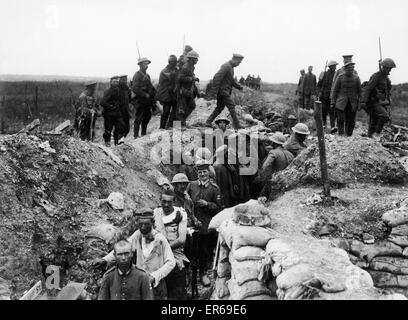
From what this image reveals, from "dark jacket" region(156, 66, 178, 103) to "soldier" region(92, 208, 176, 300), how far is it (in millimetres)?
5959

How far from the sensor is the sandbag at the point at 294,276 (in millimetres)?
3779

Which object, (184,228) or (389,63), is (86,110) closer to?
(184,228)

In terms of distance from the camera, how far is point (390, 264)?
18.3 ft

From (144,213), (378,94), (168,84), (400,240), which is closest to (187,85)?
(168,84)

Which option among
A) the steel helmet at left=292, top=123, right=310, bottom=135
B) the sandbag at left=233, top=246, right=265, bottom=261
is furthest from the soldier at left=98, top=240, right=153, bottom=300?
the steel helmet at left=292, top=123, right=310, bottom=135

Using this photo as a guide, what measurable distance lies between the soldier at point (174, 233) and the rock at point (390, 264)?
227 cm

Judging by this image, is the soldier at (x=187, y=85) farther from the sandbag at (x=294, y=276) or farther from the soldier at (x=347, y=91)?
the sandbag at (x=294, y=276)

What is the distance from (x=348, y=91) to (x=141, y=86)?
170 inches

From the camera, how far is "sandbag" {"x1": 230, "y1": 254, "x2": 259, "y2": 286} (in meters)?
4.50

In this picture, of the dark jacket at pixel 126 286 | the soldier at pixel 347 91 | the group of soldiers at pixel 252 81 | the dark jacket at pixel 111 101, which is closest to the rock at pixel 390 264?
the dark jacket at pixel 126 286

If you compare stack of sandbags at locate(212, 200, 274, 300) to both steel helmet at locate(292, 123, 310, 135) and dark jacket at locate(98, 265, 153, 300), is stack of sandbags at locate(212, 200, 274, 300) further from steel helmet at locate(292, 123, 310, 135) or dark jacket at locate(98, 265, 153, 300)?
steel helmet at locate(292, 123, 310, 135)

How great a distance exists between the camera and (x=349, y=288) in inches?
151

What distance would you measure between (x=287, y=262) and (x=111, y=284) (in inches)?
60.4
